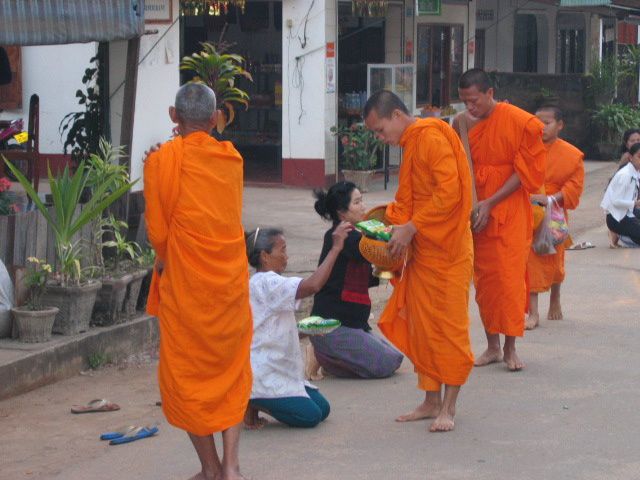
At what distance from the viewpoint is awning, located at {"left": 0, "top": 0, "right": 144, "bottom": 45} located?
659cm

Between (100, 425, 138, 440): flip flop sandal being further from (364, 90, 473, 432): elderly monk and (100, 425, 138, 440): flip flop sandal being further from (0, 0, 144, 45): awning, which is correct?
(0, 0, 144, 45): awning

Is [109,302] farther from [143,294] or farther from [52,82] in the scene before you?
[52,82]

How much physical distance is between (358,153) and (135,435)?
10.6 meters

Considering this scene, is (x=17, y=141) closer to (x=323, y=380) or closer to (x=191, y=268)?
(x=323, y=380)

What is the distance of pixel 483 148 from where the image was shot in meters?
6.80

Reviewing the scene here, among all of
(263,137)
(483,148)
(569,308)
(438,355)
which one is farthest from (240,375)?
(263,137)

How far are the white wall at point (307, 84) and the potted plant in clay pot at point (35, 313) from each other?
29.1 ft

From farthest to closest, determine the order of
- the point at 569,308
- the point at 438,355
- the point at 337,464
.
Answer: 1. the point at 569,308
2. the point at 438,355
3. the point at 337,464

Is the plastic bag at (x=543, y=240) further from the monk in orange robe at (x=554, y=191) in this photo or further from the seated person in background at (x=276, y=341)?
the seated person in background at (x=276, y=341)

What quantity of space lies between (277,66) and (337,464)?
45.3 ft

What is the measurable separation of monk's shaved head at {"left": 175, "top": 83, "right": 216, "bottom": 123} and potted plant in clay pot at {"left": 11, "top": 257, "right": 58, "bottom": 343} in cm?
258

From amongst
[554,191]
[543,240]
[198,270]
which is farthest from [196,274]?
[554,191]

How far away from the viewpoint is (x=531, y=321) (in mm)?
8281

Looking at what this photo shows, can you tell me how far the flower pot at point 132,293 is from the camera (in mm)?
7680
